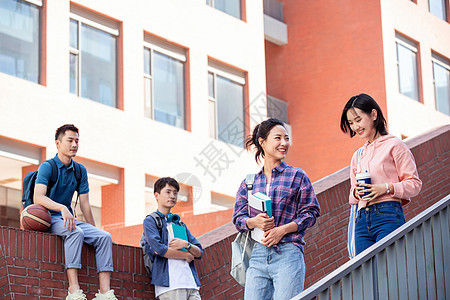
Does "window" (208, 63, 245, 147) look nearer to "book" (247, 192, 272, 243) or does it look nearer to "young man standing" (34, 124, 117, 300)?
"young man standing" (34, 124, 117, 300)

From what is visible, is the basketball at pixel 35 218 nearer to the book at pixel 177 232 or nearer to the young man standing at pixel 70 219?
the young man standing at pixel 70 219

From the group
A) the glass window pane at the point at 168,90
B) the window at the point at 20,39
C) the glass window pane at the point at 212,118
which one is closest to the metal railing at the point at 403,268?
the window at the point at 20,39

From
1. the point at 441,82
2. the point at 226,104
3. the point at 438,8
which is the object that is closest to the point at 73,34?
the point at 226,104

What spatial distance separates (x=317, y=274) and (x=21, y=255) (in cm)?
351

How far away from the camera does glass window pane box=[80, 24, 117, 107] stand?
58.6 ft

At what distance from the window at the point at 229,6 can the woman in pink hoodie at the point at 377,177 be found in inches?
627

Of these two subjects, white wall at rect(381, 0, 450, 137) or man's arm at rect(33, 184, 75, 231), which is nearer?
man's arm at rect(33, 184, 75, 231)

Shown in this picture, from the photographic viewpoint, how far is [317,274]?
9094mm

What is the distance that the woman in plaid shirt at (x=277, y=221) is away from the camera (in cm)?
564

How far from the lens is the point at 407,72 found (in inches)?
1049

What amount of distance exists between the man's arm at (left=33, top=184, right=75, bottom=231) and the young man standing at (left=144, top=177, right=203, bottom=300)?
2.42 feet

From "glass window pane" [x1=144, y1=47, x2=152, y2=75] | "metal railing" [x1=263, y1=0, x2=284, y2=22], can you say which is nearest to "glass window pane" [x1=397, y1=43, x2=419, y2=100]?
"metal railing" [x1=263, y1=0, x2=284, y2=22]

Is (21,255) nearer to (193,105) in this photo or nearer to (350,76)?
(193,105)

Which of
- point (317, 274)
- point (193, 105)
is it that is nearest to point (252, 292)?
point (317, 274)
